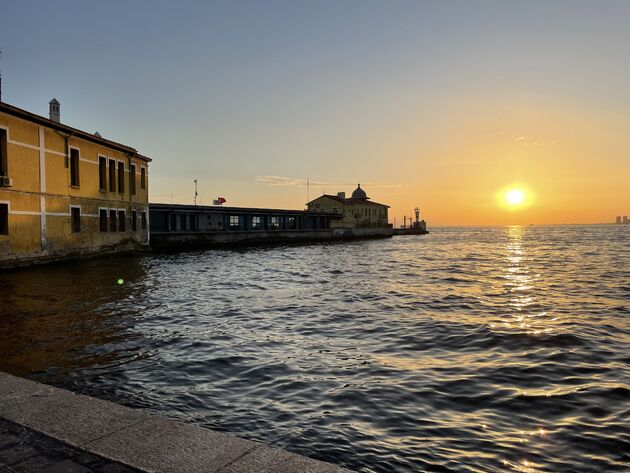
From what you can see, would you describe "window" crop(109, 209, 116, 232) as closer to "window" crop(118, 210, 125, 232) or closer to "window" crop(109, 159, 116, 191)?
"window" crop(118, 210, 125, 232)

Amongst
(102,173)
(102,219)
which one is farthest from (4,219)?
(102,173)

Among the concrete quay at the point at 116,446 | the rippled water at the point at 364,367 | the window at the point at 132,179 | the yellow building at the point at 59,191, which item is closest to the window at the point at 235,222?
the yellow building at the point at 59,191

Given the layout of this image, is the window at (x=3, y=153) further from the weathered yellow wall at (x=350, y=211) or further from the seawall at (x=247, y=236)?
the weathered yellow wall at (x=350, y=211)

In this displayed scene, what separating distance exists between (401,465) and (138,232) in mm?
38013

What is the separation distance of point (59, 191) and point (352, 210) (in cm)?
6692

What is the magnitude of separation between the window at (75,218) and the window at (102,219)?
2538 millimetres

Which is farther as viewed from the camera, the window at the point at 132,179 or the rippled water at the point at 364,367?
the window at the point at 132,179

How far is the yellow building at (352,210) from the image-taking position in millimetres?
88188

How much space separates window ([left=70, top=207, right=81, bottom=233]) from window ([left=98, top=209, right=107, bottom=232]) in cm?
254

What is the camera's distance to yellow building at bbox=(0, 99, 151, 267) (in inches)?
Answer: 922

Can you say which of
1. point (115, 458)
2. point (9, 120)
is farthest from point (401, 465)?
point (9, 120)

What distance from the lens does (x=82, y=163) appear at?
99.2 ft

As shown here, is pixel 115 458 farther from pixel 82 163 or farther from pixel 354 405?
pixel 82 163

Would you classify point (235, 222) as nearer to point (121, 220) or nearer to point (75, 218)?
point (121, 220)
